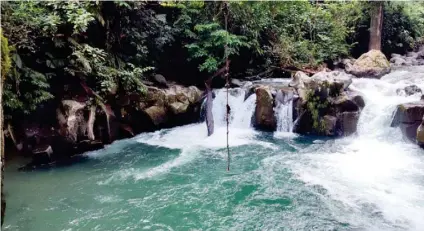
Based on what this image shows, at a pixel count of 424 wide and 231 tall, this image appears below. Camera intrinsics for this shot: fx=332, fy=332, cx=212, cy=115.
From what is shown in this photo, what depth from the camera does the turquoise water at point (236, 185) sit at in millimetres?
5379

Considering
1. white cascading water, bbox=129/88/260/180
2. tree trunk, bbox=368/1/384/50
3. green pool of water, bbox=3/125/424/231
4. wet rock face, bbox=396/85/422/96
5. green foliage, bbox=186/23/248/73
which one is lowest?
green pool of water, bbox=3/125/424/231

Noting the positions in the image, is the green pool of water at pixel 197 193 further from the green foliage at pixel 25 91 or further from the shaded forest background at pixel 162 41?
the shaded forest background at pixel 162 41

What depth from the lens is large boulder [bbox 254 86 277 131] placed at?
10164 millimetres

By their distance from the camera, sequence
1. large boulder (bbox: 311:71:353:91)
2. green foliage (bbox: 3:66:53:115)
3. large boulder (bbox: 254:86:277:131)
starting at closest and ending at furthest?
green foliage (bbox: 3:66:53:115) < large boulder (bbox: 311:71:353:91) < large boulder (bbox: 254:86:277:131)

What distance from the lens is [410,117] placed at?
342 inches

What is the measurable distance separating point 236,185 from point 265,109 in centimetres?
403

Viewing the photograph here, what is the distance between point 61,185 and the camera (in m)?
6.70

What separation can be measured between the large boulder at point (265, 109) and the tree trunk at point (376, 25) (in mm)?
7989

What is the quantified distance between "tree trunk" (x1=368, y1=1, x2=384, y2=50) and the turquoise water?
257 inches

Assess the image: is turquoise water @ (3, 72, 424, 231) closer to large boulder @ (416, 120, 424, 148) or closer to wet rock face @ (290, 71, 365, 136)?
large boulder @ (416, 120, 424, 148)

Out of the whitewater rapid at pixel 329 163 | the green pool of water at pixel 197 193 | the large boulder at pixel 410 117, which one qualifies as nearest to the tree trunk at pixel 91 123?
the green pool of water at pixel 197 193

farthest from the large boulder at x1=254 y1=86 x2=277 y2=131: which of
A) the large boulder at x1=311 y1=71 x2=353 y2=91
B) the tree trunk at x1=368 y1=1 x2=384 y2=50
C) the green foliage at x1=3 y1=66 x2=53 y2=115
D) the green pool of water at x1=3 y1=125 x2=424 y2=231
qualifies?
the tree trunk at x1=368 y1=1 x2=384 y2=50

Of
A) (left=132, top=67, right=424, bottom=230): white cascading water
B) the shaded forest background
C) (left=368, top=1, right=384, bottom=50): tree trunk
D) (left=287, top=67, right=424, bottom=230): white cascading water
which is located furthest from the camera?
(left=368, top=1, right=384, bottom=50): tree trunk

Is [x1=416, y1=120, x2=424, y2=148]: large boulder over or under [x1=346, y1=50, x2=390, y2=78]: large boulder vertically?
under
